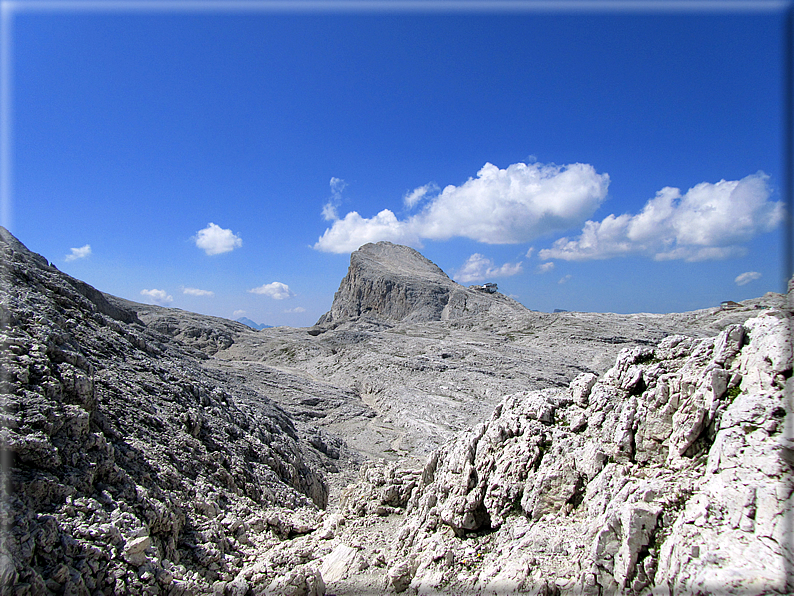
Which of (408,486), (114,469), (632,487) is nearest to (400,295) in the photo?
(408,486)

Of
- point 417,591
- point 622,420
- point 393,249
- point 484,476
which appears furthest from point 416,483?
point 393,249

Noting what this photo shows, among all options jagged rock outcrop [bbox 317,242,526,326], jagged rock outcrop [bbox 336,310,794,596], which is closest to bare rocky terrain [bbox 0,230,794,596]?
jagged rock outcrop [bbox 336,310,794,596]

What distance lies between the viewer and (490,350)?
60812 mm

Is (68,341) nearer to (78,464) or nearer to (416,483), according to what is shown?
(78,464)

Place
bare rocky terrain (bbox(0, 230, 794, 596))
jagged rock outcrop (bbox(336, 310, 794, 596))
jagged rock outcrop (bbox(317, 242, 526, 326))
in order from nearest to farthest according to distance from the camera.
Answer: jagged rock outcrop (bbox(336, 310, 794, 596)) < bare rocky terrain (bbox(0, 230, 794, 596)) < jagged rock outcrop (bbox(317, 242, 526, 326))

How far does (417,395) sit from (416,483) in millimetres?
30641

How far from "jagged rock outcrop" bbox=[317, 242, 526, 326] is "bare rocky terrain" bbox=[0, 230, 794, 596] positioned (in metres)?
80.8

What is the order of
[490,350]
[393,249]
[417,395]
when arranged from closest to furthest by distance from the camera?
[417,395]
[490,350]
[393,249]

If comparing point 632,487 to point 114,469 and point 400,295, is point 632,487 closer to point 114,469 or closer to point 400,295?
point 114,469

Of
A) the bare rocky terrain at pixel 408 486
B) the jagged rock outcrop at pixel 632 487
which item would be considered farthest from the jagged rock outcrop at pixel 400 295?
the jagged rock outcrop at pixel 632 487

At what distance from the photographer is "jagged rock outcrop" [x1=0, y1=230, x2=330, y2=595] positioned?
307 inches

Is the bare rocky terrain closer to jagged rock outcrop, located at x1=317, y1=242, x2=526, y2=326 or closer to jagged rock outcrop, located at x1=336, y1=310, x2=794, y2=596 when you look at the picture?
jagged rock outcrop, located at x1=336, y1=310, x2=794, y2=596

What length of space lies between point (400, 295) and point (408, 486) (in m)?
92.4

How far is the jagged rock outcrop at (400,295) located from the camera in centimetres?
9944
